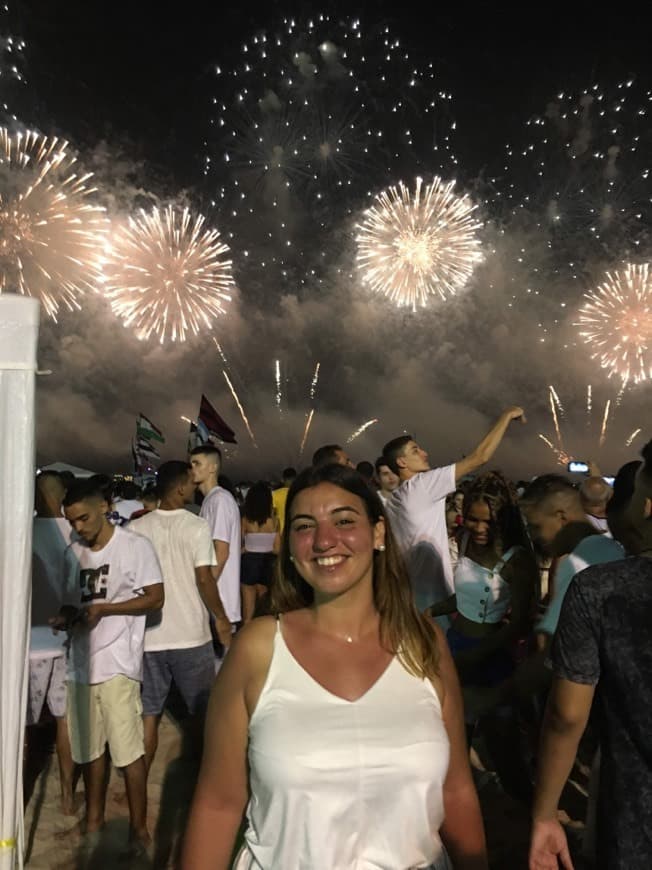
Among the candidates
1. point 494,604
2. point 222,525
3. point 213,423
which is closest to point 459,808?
point 494,604

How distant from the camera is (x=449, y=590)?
198 inches

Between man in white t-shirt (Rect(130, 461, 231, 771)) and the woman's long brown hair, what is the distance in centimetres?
260

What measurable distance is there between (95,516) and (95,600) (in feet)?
1.69

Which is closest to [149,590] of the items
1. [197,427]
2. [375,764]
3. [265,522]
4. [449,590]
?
[449,590]

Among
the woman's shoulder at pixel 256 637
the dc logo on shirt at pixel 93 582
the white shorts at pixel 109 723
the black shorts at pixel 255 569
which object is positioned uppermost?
the woman's shoulder at pixel 256 637

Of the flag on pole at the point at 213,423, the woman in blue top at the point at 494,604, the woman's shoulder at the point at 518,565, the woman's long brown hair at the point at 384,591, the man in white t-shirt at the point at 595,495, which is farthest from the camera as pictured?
the flag on pole at the point at 213,423

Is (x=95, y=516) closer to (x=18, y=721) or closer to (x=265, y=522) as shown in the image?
(x=18, y=721)

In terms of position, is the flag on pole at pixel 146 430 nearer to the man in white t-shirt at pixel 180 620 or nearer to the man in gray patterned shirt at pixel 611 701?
the man in white t-shirt at pixel 180 620

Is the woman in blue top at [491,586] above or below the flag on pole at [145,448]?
below

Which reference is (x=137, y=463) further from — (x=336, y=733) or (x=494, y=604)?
(x=336, y=733)

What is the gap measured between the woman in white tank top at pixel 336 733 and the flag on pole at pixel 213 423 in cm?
1021

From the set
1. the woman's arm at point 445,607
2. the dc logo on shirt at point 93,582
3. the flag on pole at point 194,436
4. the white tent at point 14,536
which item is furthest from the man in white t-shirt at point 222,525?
the flag on pole at point 194,436

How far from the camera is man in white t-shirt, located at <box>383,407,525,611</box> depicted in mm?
4863

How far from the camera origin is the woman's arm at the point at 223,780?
1.99 meters
